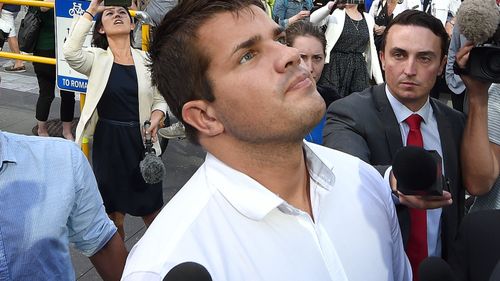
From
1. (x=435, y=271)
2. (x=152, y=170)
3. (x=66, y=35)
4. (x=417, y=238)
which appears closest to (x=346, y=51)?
(x=152, y=170)

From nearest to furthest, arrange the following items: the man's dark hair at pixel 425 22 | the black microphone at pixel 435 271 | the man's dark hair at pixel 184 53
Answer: the black microphone at pixel 435 271
the man's dark hair at pixel 184 53
the man's dark hair at pixel 425 22

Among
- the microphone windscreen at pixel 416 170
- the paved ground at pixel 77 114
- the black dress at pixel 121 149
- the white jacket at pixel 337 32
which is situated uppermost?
the microphone windscreen at pixel 416 170

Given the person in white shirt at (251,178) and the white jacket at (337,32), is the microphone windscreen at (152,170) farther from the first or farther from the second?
the white jacket at (337,32)

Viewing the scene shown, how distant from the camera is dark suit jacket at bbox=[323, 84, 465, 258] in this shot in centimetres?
216

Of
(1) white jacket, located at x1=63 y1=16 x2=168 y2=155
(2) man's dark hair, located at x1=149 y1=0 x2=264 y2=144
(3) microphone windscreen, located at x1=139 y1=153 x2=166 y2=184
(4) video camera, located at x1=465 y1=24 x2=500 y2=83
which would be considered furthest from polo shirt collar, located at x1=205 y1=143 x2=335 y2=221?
(1) white jacket, located at x1=63 y1=16 x2=168 y2=155

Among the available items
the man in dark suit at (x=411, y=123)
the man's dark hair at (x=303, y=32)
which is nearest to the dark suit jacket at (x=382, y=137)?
the man in dark suit at (x=411, y=123)

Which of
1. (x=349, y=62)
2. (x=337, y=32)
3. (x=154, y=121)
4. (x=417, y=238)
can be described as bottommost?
(x=154, y=121)

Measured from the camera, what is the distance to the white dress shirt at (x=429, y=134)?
6.99 ft

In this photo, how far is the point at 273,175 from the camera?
5.11 feet

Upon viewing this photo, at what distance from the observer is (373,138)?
85.1 inches

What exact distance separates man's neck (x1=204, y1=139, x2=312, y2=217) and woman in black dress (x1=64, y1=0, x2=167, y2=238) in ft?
7.74

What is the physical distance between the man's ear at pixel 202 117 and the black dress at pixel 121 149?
232 centimetres

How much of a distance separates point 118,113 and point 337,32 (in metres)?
2.50

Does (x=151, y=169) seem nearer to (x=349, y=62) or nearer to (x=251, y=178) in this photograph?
(x=251, y=178)
